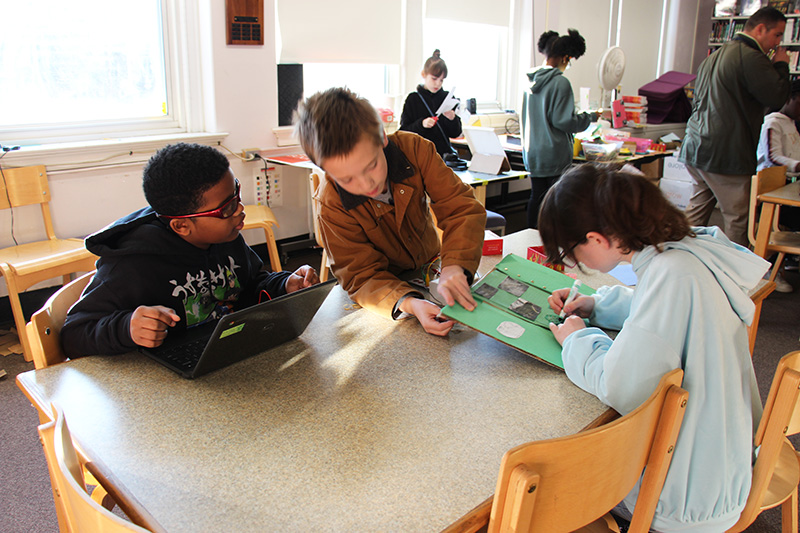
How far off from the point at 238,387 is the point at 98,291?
→ 40 cm

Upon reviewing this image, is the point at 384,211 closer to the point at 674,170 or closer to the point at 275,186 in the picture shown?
the point at 275,186

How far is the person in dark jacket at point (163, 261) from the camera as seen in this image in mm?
1165

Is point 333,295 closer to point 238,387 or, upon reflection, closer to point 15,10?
point 238,387

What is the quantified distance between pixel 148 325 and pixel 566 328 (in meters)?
0.81

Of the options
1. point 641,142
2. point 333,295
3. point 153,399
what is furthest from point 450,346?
point 641,142

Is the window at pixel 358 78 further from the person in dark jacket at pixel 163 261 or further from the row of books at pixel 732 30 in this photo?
the row of books at pixel 732 30

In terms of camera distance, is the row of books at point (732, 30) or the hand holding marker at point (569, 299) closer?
the hand holding marker at point (569, 299)

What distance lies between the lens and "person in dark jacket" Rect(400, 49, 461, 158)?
4141mm

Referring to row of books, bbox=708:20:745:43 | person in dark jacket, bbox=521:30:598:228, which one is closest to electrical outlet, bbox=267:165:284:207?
person in dark jacket, bbox=521:30:598:228

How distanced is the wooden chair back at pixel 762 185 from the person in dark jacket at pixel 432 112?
1.85 metres

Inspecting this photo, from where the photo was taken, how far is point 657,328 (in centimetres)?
98

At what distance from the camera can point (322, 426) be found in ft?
3.14

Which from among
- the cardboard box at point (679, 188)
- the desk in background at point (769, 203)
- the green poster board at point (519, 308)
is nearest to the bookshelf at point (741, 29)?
the cardboard box at point (679, 188)

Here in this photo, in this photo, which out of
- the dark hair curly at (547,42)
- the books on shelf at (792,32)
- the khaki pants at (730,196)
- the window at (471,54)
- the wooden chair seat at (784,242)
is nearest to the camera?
the wooden chair seat at (784,242)
